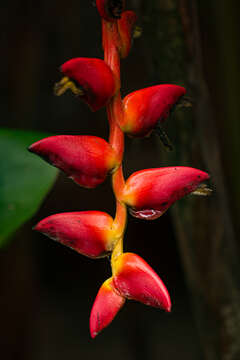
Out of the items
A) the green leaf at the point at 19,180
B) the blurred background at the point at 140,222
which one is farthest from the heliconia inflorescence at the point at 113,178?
the blurred background at the point at 140,222

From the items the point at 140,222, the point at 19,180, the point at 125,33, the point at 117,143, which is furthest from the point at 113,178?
the point at 140,222

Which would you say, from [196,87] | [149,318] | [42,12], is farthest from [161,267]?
[196,87]

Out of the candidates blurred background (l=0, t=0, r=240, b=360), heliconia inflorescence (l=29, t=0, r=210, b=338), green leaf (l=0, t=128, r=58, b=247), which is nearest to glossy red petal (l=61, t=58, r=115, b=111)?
heliconia inflorescence (l=29, t=0, r=210, b=338)

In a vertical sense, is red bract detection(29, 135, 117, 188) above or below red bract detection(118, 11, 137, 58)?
below

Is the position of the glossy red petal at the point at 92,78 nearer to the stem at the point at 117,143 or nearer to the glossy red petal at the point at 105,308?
the stem at the point at 117,143

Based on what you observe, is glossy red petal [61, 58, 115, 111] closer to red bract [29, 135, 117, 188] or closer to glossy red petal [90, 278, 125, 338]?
red bract [29, 135, 117, 188]

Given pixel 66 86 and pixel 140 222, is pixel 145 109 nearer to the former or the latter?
pixel 66 86
